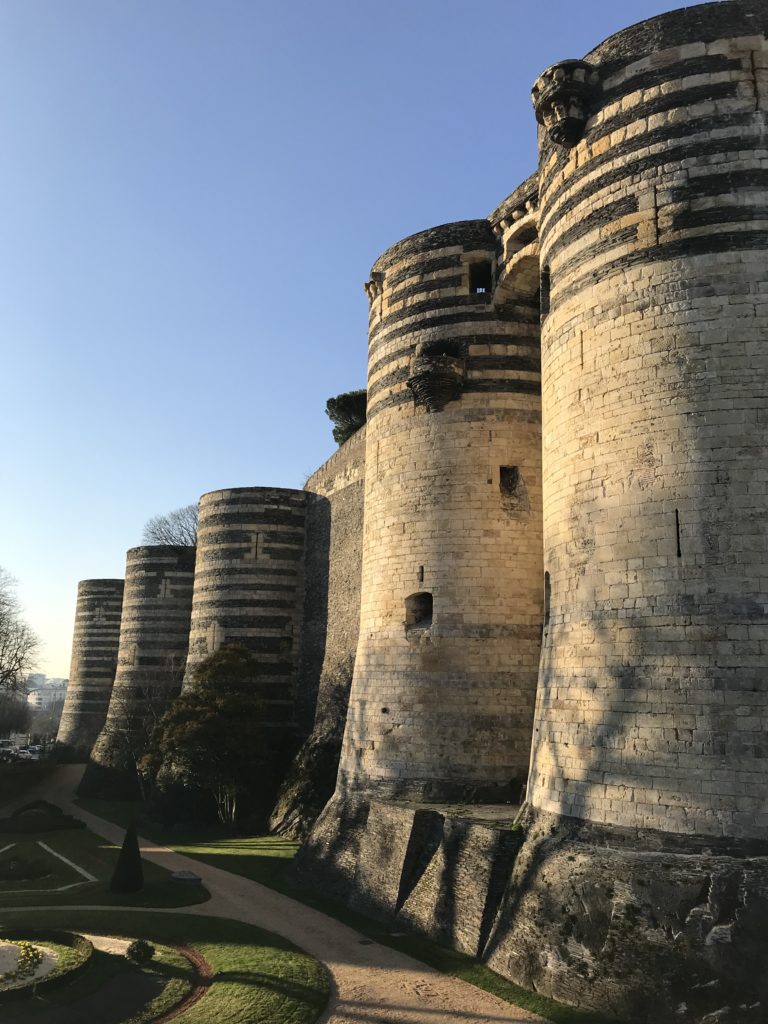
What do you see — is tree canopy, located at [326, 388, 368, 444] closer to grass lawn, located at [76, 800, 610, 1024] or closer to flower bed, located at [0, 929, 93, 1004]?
grass lawn, located at [76, 800, 610, 1024]

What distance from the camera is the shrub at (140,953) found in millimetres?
12514

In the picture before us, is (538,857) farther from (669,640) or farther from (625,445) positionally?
(625,445)

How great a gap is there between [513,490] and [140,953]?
10.7 meters

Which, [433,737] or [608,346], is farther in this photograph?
[433,737]

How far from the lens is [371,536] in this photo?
1872 cm

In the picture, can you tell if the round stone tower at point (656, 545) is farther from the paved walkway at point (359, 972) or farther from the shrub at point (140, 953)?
the shrub at point (140, 953)

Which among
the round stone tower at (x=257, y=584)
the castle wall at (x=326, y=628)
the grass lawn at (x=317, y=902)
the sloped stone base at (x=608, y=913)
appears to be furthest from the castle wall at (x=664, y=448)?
the round stone tower at (x=257, y=584)

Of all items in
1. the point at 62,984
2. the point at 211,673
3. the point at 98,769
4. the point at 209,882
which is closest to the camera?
the point at 62,984

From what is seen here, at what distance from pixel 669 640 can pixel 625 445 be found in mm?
2828

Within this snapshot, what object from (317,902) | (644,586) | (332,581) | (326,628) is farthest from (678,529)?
(326,628)

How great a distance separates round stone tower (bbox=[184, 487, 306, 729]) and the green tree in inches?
83.3

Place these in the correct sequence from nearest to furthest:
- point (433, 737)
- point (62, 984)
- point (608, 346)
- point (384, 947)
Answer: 1. point (62, 984)
2. point (608, 346)
3. point (384, 947)
4. point (433, 737)

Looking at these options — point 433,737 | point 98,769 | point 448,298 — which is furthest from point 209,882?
point 98,769

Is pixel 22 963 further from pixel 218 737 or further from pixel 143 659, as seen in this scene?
pixel 143 659
